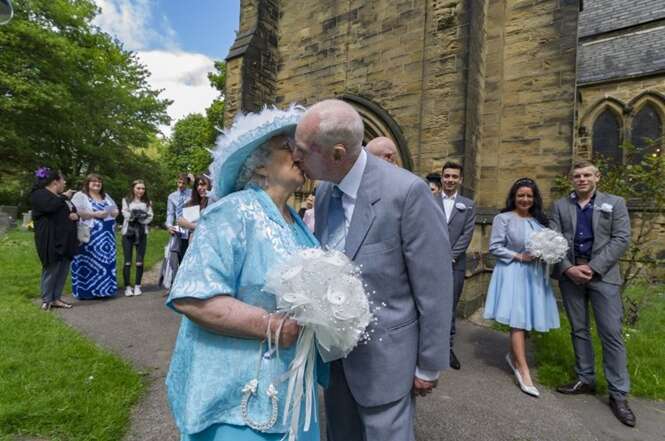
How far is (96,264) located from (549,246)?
22.1 feet

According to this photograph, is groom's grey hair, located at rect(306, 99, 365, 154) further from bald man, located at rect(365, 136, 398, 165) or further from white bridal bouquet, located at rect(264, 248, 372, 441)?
bald man, located at rect(365, 136, 398, 165)

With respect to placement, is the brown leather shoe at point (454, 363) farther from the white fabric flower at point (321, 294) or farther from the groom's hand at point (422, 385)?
the white fabric flower at point (321, 294)

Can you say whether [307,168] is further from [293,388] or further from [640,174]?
[640,174]

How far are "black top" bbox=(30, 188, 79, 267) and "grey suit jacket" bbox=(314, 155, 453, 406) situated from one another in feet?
18.5

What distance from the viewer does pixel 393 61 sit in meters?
8.58

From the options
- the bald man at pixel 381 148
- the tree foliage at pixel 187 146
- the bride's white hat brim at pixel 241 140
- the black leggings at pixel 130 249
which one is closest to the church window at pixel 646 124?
the bald man at pixel 381 148

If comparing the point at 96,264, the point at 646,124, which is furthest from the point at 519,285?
the point at 646,124

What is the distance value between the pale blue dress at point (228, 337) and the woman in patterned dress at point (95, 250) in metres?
5.99

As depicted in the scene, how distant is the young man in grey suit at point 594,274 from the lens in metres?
3.34

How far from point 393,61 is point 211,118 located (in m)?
21.5

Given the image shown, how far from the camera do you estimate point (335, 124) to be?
1441mm

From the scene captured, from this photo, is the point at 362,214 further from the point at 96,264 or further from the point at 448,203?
the point at 96,264

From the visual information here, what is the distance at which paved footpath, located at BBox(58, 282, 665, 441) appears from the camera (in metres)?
2.89

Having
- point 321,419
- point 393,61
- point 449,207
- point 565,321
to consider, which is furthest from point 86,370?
point 393,61
